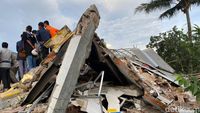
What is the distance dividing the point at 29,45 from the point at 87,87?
9.68 ft

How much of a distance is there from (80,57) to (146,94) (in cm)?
169

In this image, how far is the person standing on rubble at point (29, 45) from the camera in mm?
9180

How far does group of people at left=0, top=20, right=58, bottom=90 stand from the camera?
901 cm

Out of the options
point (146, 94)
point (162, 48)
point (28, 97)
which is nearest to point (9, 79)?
point (28, 97)

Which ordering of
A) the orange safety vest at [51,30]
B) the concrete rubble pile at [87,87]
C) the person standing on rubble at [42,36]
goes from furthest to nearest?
1. the orange safety vest at [51,30]
2. the person standing on rubble at [42,36]
3. the concrete rubble pile at [87,87]

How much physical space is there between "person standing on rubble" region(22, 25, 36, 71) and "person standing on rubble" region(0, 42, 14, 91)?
413 millimetres

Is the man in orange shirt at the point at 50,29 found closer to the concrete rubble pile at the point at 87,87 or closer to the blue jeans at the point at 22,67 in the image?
the concrete rubble pile at the point at 87,87

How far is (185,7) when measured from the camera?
75.8 ft

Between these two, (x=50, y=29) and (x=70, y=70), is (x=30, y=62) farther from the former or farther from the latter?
(x=70, y=70)

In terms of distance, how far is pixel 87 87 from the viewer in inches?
264

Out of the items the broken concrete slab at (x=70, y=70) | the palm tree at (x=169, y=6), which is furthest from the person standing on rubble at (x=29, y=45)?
the palm tree at (x=169, y=6)

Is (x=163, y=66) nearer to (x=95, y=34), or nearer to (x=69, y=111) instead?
(x=95, y=34)

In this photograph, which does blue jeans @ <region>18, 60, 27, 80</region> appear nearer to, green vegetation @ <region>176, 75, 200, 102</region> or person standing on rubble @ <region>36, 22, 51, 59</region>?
person standing on rubble @ <region>36, 22, 51, 59</region>

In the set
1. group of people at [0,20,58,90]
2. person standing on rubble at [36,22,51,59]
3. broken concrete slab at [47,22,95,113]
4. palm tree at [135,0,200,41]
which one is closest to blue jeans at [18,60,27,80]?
group of people at [0,20,58,90]
